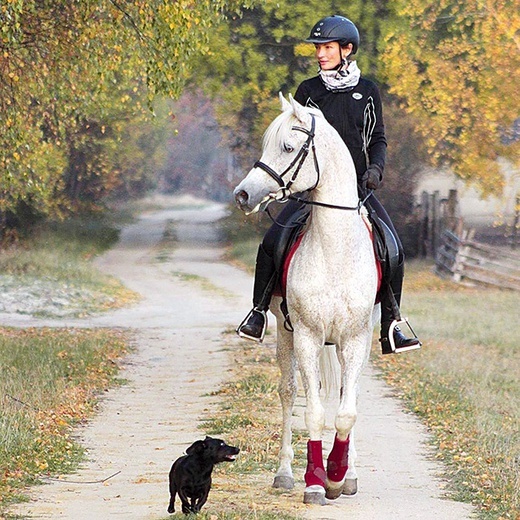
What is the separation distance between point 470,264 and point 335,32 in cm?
2455

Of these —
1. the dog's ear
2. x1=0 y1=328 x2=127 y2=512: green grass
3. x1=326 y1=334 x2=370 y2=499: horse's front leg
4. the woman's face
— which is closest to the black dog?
the dog's ear

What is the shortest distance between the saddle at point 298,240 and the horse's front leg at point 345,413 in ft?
2.01

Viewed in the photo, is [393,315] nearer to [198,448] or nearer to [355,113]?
[355,113]

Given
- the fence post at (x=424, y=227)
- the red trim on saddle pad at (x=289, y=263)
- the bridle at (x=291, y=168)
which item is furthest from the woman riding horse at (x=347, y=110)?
the fence post at (x=424, y=227)

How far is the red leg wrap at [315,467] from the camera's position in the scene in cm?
771

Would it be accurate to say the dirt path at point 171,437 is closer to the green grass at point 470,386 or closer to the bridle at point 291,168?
the green grass at point 470,386

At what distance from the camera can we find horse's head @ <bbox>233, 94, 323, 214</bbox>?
288 inches

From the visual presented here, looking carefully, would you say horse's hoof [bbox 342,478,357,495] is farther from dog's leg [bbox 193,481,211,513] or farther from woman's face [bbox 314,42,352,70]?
woman's face [bbox 314,42,352,70]

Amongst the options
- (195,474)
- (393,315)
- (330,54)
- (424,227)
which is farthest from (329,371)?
(424,227)

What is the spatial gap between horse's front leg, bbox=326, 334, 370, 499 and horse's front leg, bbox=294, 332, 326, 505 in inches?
4.5

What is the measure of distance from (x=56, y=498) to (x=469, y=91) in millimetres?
20267

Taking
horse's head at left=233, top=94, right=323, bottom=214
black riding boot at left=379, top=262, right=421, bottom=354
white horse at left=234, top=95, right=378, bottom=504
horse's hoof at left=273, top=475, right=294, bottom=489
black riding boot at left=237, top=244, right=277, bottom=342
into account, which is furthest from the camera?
black riding boot at left=237, top=244, right=277, bottom=342

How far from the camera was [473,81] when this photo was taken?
1080 inches

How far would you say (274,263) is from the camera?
8.38 metres
